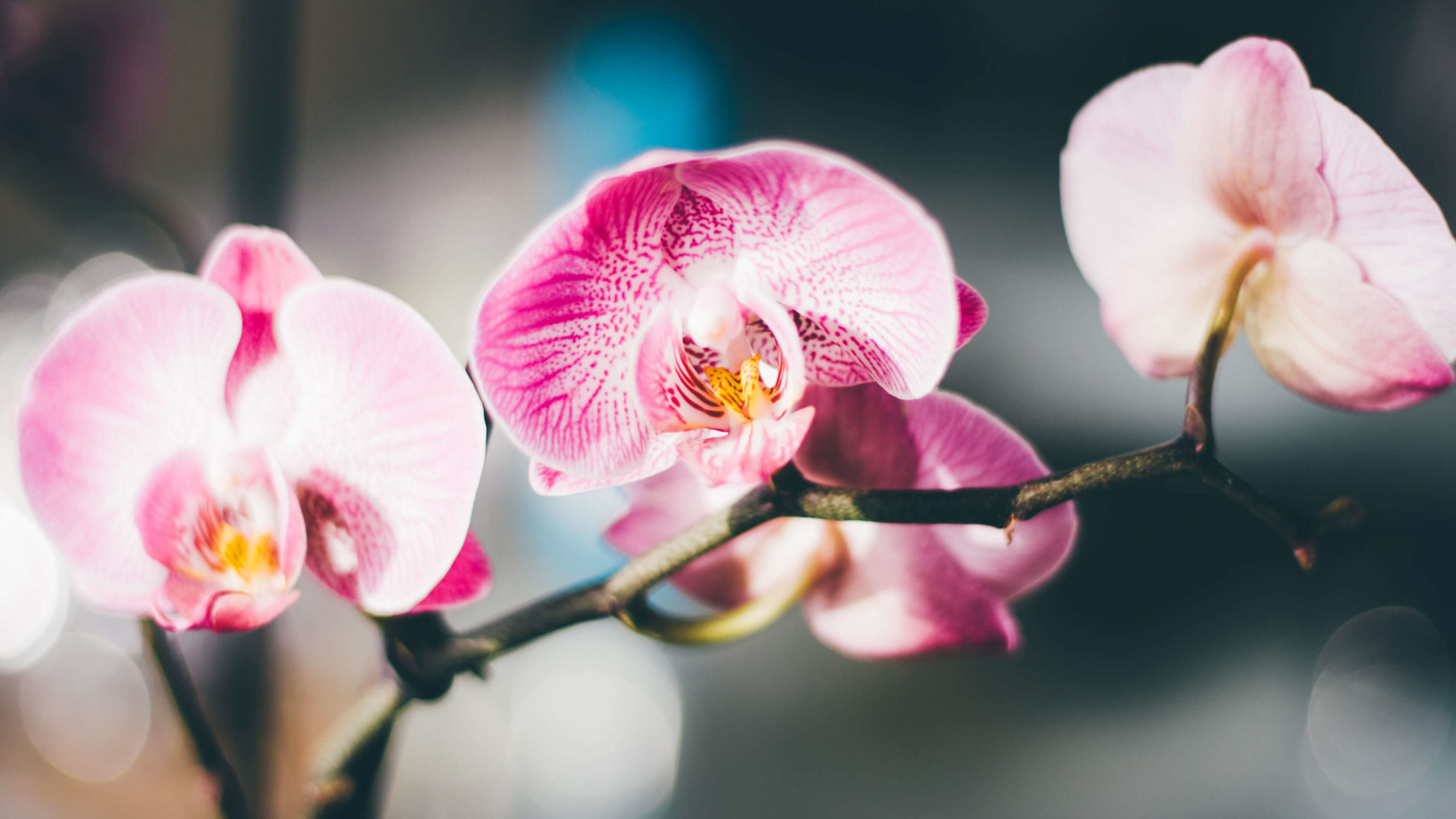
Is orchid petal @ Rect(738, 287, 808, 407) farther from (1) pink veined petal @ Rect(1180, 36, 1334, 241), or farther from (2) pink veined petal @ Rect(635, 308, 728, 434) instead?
(1) pink veined petal @ Rect(1180, 36, 1334, 241)

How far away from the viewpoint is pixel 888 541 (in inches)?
9.5

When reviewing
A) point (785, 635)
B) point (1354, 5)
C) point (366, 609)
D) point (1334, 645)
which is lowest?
point (785, 635)

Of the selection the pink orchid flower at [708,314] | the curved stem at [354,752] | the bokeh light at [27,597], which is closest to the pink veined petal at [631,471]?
the pink orchid flower at [708,314]

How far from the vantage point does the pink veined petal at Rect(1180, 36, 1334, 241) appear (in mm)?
170

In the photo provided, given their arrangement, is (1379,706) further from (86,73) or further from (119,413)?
(86,73)

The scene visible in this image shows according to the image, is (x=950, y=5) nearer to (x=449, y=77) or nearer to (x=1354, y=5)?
(x=1354, y=5)

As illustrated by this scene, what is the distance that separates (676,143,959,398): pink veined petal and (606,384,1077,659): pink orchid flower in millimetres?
29

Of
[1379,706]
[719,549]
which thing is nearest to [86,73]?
[719,549]

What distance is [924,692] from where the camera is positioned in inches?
28.4

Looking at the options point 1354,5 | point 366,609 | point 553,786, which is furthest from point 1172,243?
point 553,786

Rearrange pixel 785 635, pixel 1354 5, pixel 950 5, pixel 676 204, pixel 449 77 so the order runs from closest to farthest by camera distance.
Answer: pixel 676 204, pixel 1354 5, pixel 950 5, pixel 785 635, pixel 449 77

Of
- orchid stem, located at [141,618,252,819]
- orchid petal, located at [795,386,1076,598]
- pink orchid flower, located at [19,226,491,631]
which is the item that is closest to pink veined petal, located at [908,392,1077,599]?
orchid petal, located at [795,386,1076,598]

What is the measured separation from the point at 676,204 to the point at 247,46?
3.41ft

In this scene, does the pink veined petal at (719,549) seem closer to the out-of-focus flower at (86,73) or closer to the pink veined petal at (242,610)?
the pink veined petal at (242,610)
